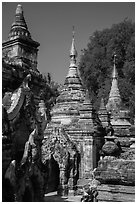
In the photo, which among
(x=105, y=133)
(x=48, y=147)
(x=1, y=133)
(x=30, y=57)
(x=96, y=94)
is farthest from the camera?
(x=96, y=94)

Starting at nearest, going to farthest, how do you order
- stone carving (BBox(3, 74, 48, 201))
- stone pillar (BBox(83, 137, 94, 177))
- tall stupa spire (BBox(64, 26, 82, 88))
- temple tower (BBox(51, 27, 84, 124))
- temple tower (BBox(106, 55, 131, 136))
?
stone carving (BBox(3, 74, 48, 201)) → stone pillar (BBox(83, 137, 94, 177)) → temple tower (BBox(51, 27, 84, 124)) → temple tower (BBox(106, 55, 131, 136)) → tall stupa spire (BBox(64, 26, 82, 88))

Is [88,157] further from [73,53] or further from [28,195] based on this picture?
[73,53]

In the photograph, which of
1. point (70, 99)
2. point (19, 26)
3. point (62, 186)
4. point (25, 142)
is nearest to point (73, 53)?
point (70, 99)

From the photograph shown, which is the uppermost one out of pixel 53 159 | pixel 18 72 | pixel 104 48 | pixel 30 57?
pixel 104 48

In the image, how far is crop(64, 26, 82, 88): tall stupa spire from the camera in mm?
17422

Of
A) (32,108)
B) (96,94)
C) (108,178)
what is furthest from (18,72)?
(96,94)

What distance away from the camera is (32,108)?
7.88 m

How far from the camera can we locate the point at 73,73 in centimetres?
1794

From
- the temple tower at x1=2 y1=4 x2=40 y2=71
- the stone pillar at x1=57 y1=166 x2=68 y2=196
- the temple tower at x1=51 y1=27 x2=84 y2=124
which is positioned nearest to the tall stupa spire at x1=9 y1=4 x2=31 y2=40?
the temple tower at x1=2 y1=4 x2=40 y2=71

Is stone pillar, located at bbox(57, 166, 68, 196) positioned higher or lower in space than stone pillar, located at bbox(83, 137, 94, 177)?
lower

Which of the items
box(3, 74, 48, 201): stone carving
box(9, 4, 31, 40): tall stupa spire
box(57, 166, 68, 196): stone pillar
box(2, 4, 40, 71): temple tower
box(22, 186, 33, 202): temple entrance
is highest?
box(9, 4, 31, 40): tall stupa spire

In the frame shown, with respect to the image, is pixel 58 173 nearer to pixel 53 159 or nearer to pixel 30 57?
pixel 53 159

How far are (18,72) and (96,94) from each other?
2439cm

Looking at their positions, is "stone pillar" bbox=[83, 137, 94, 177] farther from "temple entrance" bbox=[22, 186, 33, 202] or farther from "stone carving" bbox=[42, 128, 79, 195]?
"temple entrance" bbox=[22, 186, 33, 202]
